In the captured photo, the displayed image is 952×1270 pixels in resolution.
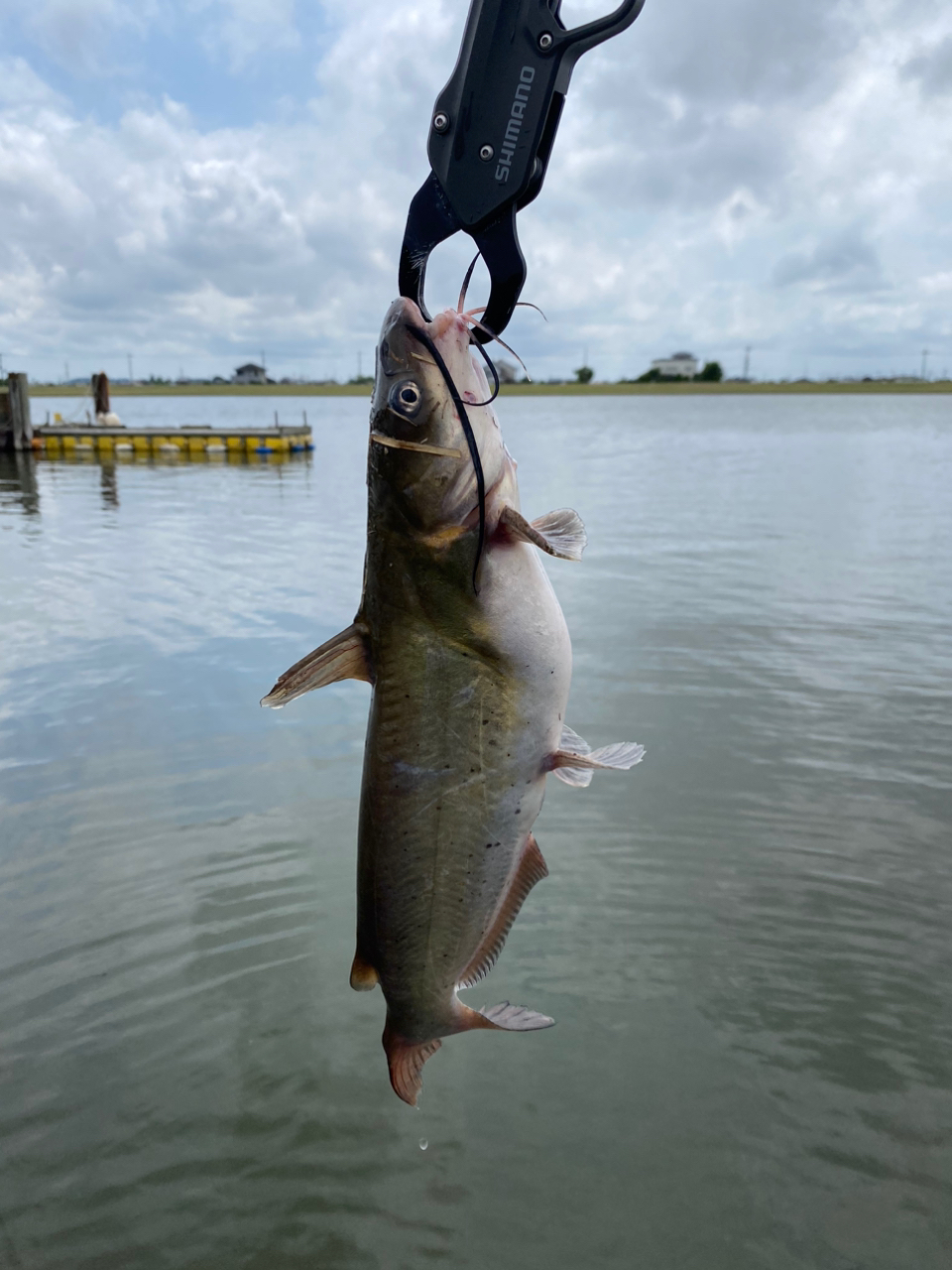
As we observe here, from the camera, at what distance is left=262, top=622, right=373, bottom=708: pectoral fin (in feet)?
8.57

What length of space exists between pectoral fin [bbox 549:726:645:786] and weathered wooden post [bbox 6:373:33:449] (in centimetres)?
4561

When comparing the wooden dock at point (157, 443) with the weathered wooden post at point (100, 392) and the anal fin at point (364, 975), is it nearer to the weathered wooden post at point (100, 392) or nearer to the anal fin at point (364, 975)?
the weathered wooden post at point (100, 392)

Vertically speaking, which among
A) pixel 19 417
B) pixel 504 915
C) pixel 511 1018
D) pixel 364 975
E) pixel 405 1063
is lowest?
pixel 405 1063

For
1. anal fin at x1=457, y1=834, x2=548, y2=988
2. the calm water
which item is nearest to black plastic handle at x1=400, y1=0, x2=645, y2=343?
anal fin at x1=457, y1=834, x2=548, y2=988

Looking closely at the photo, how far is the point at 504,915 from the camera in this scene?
9.93 feet

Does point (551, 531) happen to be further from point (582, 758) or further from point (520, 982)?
point (520, 982)

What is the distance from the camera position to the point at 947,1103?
4594 mm

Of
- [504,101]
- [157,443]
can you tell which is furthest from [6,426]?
[504,101]

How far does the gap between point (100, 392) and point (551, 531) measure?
171 feet

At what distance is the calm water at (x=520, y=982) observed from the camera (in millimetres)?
4062

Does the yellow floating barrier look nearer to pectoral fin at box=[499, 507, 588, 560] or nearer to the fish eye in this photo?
pectoral fin at box=[499, 507, 588, 560]

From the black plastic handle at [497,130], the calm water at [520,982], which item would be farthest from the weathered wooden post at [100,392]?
the black plastic handle at [497,130]

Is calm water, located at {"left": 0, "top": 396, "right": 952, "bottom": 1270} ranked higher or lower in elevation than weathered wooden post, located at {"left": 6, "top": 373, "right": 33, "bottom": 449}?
lower

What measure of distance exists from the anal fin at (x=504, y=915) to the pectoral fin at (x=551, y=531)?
95 cm
